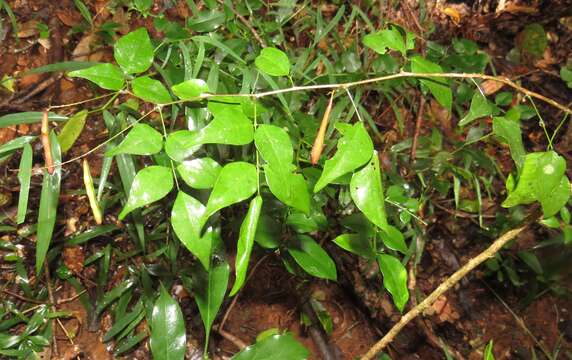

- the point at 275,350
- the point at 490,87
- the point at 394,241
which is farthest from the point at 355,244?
the point at 490,87

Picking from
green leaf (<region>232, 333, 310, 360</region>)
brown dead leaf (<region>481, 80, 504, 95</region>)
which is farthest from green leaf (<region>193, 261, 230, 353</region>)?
brown dead leaf (<region>481, 80, 504, 95</region>)

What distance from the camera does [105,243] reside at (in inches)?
60.2

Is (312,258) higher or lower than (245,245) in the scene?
lower

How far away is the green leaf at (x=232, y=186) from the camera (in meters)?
0.65

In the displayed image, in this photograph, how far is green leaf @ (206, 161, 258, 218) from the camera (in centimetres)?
65

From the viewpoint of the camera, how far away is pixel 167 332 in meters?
1.03

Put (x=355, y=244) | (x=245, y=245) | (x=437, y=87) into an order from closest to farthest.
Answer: (x=245, y=245)
(x=437, y=87)
(x=355, y=244)

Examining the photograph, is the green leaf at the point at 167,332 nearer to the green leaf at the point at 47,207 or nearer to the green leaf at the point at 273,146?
the green leaf at the point at 47,207

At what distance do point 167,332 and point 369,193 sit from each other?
2.09ft

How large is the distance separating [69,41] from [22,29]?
18 centimetres

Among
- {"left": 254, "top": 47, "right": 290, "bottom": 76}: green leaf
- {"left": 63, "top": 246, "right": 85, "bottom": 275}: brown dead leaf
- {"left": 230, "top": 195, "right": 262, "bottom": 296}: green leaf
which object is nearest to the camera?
{"left": 230, "top": 195, "right": 262, "bottom": 296}: green leaf

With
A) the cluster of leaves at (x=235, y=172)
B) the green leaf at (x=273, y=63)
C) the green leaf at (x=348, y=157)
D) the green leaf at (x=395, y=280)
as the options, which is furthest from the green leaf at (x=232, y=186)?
the green leaf at (x=395, y=280)

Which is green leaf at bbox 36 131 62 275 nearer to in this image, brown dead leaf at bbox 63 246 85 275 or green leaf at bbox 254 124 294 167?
brown dead leaf at bbox 63 246 85 275

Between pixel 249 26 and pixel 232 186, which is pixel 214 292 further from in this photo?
pixel 249 26
